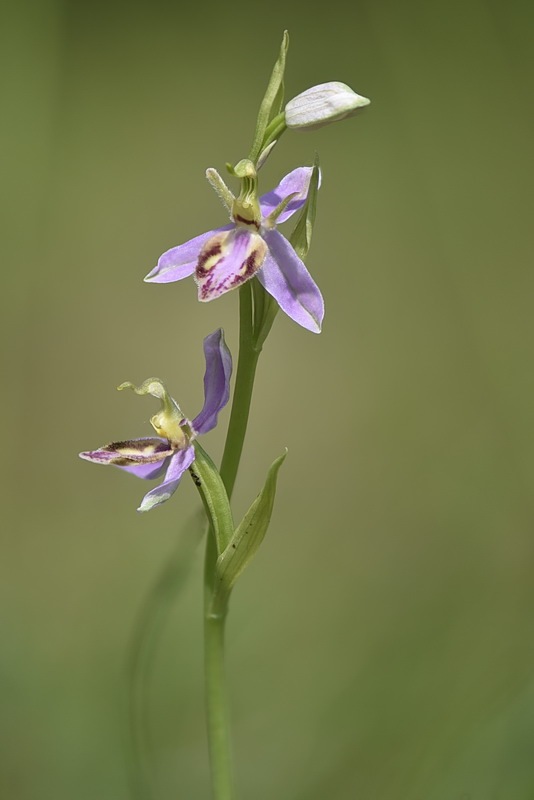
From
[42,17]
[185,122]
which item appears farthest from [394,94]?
[42,17]

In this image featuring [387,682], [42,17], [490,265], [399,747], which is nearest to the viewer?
[399,747]

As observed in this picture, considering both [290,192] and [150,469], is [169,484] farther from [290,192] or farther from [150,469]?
[290,192]

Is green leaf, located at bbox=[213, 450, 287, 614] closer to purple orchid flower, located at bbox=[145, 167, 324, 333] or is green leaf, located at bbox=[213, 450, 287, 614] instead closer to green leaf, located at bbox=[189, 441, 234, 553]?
green leaf, located at bbox=[189, 441, 234, 553]

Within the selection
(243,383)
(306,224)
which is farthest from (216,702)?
(306,224)

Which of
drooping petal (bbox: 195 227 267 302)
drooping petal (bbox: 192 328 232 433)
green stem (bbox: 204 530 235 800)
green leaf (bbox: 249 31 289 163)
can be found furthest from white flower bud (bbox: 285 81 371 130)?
green stem (bbox: 204 530 235 800)

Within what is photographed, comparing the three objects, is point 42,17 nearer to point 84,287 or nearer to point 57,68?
point 57,68
